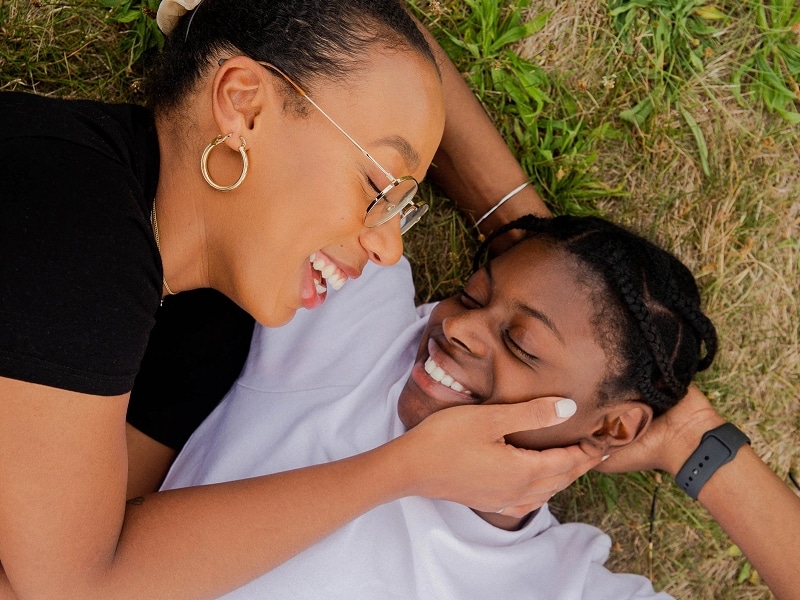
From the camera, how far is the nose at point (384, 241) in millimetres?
2465

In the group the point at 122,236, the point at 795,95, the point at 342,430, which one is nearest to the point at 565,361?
the point at 342,430

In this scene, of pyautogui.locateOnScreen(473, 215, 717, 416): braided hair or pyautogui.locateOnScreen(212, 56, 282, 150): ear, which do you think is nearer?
pyautogui.locateOnScreen(212, 56, 282, 150): ear

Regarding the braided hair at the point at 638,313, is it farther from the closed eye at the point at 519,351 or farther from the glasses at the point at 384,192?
the glasses at the point at 384,192

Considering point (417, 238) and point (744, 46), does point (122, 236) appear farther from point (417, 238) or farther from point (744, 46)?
point (744, 46)

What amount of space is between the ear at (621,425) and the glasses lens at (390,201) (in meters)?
1.22

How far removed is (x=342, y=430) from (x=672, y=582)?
2206mm

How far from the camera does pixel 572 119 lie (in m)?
3.88

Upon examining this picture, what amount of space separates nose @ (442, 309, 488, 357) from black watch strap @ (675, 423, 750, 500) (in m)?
1.22

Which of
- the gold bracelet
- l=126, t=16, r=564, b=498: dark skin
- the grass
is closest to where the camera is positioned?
l=126, t=16, r=564, b=498: dark skin

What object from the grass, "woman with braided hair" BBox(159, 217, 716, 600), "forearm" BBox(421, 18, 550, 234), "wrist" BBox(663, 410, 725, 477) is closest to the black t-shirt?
"woman with braided hair" BBox(159, 217, 716, 600)

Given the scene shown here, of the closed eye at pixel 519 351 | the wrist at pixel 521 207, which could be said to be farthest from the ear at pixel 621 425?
the wrist at pixel 521 207

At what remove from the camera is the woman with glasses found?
203cm

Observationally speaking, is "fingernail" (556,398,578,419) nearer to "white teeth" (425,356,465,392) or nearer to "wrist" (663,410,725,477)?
"white teeth" (425,356,465,392)

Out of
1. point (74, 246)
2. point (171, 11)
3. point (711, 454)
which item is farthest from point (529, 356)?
point (171, 11)
